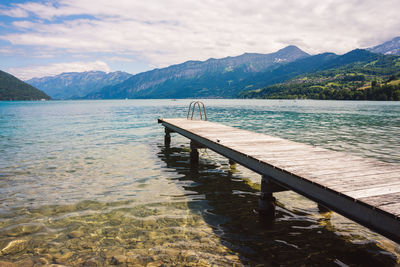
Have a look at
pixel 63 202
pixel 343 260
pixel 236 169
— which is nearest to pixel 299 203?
pixel 343 260

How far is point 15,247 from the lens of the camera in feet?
19.1

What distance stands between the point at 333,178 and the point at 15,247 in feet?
22.8

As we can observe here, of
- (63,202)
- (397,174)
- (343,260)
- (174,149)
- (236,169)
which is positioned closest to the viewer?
(343,260)

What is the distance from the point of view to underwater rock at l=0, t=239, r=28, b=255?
5.66 metres

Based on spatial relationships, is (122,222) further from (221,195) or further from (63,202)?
(221,195)

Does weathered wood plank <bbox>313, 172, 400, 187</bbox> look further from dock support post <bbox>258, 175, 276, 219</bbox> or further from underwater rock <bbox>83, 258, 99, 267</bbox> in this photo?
underwater rock <bbox>83, 258, 99, 267</bbox>

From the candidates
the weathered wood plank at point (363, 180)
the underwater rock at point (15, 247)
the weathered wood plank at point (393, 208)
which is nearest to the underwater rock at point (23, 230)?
the underwater rock at point (15, 247)

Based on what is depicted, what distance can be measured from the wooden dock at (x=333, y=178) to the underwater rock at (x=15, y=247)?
5739 millimetres

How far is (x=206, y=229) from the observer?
6.75 m

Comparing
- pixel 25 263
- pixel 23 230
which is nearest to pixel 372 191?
pixel 25 263

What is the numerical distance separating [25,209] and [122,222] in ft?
10.3

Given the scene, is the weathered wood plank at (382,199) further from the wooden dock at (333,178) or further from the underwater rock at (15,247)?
the underwater rock at (15,247)

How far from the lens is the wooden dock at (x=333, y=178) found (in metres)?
4.20

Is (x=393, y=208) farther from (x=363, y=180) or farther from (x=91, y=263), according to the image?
(x=91, y=263)
